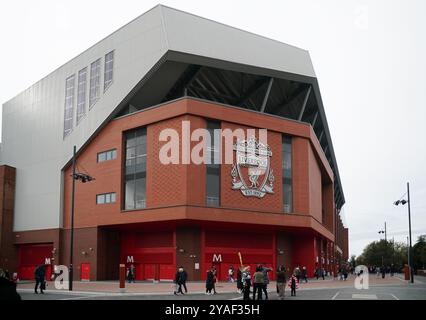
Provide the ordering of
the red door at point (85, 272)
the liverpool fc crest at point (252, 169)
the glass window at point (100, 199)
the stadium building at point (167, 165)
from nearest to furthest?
the stadium building at point (167, 165) → the liverpool fc crest at point (252, 169) → the red door at point (85, 272) → the glass window at point (100, 199)

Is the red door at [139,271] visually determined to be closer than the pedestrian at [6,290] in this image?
No

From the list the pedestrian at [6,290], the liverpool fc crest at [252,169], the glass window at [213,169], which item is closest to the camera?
the pedestrian at [6,290]

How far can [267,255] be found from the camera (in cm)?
5359

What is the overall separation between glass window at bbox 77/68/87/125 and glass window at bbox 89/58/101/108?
1057mm

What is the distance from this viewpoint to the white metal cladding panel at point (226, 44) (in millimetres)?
47938

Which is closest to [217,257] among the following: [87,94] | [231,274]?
[231,274]

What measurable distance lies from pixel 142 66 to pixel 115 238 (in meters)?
17.5

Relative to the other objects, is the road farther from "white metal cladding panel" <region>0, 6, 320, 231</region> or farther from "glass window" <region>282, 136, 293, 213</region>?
"white metal cladding panel" <region>0, 6, 320, 231</region>

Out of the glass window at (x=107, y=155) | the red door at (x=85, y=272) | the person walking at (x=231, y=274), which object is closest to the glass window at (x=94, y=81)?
the glass window at (x=107, y=155)

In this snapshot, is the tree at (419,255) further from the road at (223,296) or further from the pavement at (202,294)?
the road at (223,296)

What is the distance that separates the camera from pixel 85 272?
2058 inches

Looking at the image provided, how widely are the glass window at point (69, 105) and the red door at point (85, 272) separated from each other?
13.9m

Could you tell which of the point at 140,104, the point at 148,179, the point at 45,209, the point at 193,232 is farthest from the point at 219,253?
the point at 45,209

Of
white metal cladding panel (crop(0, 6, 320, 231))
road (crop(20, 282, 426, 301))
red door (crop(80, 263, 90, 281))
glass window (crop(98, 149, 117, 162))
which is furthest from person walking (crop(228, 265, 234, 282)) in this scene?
white metal cladding panel (crop(0, 6, 320, 231))
